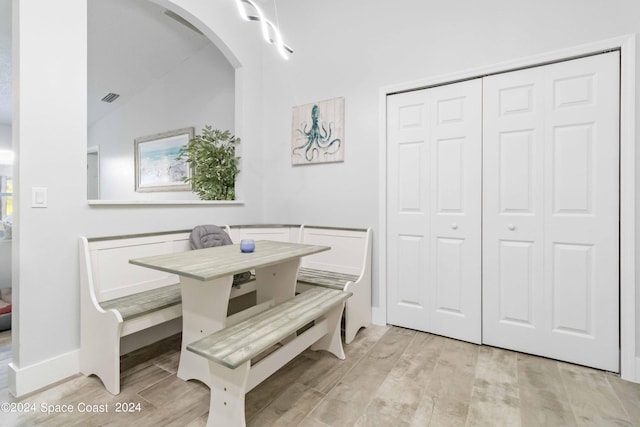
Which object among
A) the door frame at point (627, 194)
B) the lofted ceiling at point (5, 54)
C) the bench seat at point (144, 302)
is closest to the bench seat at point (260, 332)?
the bench seat at point (144, 302)

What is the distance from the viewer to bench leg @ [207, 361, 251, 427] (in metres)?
1.41

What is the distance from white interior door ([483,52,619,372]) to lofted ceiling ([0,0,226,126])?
3.49 metres

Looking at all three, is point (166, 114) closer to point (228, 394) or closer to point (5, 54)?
point (5, 54)

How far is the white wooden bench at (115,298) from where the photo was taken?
6.02 feet

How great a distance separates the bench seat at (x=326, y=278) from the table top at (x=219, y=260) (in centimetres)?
43

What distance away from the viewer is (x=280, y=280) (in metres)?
2.30

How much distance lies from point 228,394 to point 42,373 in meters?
1.32

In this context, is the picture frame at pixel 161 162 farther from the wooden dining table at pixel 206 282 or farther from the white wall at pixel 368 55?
the wooden dining table at pixel 206 282

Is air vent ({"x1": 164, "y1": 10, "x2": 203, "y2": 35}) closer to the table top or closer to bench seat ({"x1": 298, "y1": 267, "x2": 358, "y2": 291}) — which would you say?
the table top

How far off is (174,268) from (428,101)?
2.28m

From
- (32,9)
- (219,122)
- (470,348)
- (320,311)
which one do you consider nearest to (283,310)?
(320,311)

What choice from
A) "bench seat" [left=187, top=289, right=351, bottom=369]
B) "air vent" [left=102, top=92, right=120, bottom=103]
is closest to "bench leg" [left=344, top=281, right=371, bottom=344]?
"bench seat" [left=187, top=289, right=351, bottom=369]

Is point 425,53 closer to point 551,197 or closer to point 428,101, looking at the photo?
point 428,101

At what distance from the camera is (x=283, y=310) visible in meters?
1.86
